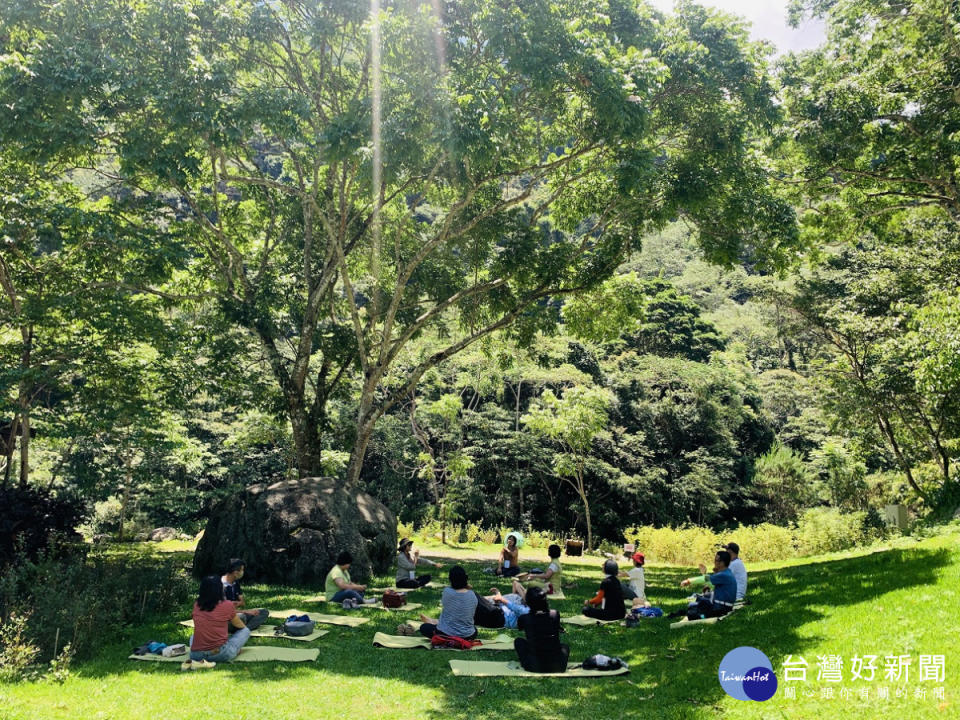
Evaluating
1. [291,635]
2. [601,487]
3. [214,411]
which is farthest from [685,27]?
[214,411]

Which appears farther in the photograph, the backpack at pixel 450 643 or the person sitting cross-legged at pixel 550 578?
the person sitting cross-legged at pixel 550 578

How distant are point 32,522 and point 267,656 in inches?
313

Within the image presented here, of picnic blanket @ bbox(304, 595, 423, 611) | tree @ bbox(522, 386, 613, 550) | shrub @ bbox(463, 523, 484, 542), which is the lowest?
shrub @ bbox(463, 523, 484, 542)

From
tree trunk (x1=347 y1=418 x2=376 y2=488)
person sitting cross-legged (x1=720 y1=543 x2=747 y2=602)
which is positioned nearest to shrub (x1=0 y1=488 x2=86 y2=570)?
tree trunk (x1=347 y1=418 x2=376 y2=488)

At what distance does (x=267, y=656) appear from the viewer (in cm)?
768

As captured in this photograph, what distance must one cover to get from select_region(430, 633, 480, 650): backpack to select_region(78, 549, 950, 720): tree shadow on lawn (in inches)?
8.3

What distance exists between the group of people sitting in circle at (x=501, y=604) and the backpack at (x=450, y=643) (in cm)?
8

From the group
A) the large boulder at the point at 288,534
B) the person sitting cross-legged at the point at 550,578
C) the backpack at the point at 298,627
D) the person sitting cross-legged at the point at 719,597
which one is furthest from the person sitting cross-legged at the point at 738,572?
the large boulder at the point at 288,534

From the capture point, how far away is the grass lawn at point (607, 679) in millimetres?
5469

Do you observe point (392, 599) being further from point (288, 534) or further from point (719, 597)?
point (719, 597)

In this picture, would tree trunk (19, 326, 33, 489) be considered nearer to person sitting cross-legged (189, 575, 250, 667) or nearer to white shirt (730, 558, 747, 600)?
person sitting cross-legged (189, 575, 250, 667)

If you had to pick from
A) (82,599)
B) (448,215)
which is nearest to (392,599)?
(82,599)

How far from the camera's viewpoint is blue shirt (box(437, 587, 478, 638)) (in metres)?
8.41

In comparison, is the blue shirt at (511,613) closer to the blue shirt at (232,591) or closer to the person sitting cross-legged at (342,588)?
the person sitting cross-legged at (342,588)
